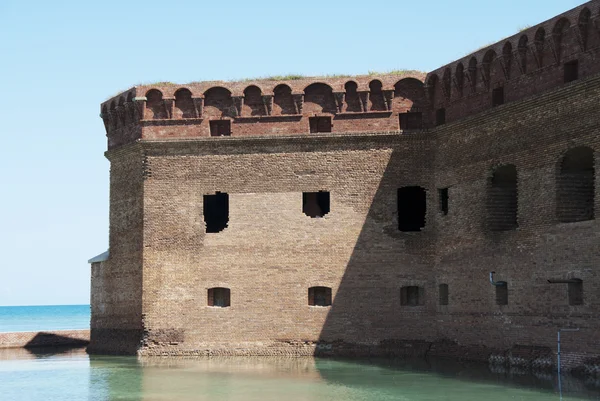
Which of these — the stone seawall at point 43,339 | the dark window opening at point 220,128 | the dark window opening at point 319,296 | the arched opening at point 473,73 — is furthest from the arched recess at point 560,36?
the stone seawall at point 43,339

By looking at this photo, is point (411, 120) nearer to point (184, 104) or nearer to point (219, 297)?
point (184, 104)

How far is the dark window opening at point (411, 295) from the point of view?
2519 centimetres

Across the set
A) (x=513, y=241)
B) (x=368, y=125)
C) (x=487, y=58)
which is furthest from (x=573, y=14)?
(x=368, y=125)

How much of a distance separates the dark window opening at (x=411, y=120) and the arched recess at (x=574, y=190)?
5989 mm

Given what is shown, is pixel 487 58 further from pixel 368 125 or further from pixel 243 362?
pixel 243 362

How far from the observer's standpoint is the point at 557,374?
19969 millimetres

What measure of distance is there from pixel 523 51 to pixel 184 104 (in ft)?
30.6

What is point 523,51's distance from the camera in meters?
22.1

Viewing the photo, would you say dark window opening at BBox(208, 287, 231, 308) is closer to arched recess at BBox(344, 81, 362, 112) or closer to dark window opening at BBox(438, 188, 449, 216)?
arched recess at BBox(344, 81, 362, 112)

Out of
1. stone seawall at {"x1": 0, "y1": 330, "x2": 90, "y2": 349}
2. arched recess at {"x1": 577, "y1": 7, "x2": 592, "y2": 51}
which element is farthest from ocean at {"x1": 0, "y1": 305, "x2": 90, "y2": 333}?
arched recess at {"x1": 577, "y1": 7, "x2": 592, "y2": 51}

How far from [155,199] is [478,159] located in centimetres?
854

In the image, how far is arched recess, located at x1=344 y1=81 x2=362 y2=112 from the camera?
26.1 meters

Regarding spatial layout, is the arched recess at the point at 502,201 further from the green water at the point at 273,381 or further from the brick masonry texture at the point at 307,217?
the green water at the point at 273,381

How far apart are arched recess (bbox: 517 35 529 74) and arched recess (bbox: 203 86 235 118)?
8.02 meters
